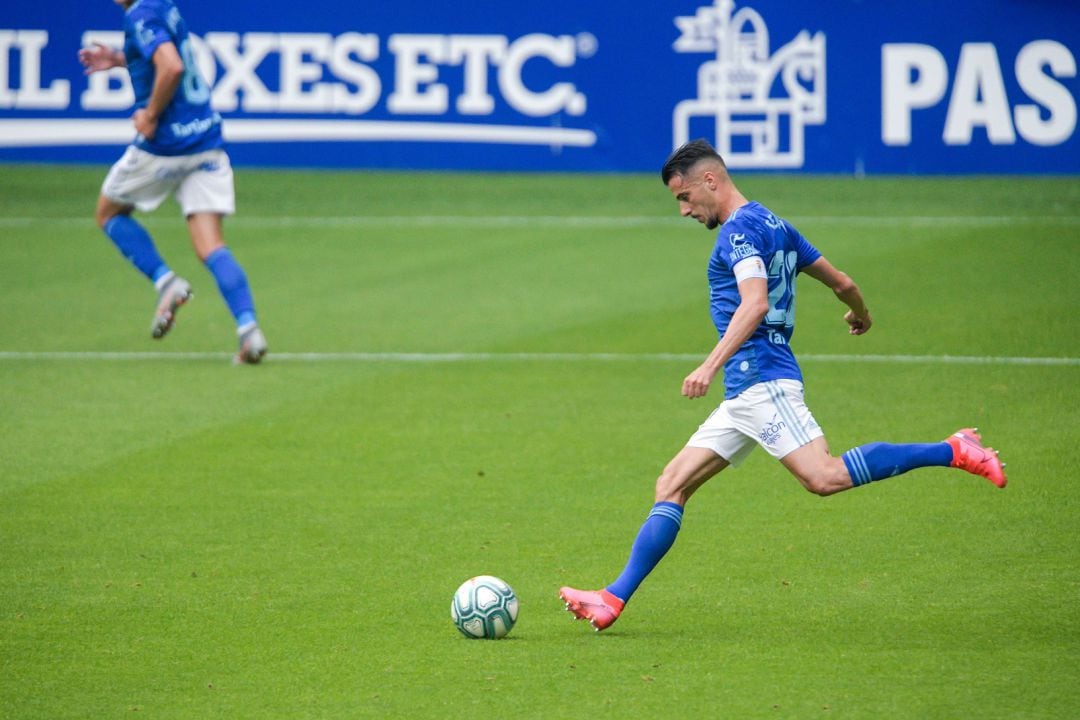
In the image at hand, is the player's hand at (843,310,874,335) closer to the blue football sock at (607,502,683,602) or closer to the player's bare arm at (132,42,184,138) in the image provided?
the blue football sock at (607,502,683,602)

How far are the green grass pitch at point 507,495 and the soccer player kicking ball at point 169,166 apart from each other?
2.01ft

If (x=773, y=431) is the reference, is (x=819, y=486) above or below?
below

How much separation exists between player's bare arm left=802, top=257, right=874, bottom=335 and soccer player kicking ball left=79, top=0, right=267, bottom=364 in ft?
18.3

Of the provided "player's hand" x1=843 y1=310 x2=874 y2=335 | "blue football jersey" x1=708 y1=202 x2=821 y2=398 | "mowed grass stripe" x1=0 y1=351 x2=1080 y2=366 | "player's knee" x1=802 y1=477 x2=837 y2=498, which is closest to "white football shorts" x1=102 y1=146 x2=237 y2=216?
"mowed grass stripe" x1=0 y1=351 x2=1080 y2=366

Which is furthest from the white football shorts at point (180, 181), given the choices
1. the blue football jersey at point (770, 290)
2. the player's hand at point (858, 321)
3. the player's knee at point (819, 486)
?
the player's knee at point (819, 486)

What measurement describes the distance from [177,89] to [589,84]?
10541 mm

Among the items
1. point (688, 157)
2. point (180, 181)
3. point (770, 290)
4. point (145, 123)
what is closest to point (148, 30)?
point (145, 123)

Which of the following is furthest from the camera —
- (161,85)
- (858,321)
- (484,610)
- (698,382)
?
(161,85)

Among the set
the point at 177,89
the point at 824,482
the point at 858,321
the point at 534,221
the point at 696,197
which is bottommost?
the point at 534,221

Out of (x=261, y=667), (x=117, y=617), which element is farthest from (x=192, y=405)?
(x=261, y=667)

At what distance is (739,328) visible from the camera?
5984 mm

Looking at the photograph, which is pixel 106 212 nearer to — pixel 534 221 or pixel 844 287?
pixel 844 287

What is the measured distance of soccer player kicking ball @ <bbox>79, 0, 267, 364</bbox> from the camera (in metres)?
11.4

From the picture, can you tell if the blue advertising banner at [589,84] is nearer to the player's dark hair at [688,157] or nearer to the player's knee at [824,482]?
the player's dark hair at [688,157]
